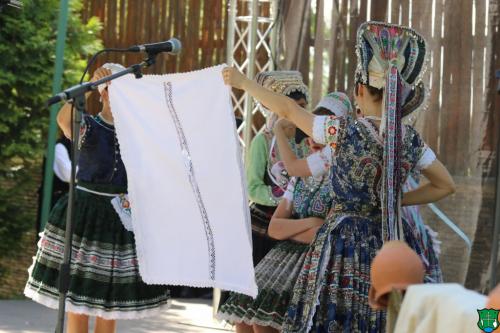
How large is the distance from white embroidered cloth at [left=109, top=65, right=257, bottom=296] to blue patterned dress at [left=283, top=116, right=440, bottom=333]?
0.32m

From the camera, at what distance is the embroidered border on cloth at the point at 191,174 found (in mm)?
4027

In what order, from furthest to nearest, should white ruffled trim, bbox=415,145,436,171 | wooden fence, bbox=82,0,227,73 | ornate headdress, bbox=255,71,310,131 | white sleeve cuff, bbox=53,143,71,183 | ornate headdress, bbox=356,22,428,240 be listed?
wooden fence, bbox=82,0,227,73
white sleeve cuff, bbox=53,143,71,183
ornate headdress, bbox=255,71,310,131
white ruffled trim, bbox=415,145,436,171
ornate headdress, bbox=356,22,428,240

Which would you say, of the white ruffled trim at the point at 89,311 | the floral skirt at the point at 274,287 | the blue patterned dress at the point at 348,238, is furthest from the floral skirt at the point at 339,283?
the white ruffled trim at the point at 89,311

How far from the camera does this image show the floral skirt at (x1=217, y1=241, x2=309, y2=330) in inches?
172

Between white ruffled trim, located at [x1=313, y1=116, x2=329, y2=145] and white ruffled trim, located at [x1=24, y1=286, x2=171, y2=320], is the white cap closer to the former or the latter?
white ruffled trim, located at [x1=313, y1=116, x2=329, y2=145]

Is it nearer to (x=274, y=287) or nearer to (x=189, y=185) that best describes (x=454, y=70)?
(x=274, y=287)

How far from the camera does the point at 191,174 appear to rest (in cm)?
410

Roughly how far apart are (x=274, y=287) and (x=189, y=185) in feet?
2.07

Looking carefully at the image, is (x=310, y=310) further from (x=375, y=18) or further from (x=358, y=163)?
(x=375, y=18)

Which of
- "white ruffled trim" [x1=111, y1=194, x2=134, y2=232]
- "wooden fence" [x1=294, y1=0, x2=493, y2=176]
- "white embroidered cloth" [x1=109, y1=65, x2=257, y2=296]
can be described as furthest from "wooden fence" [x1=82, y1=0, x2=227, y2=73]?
"white embroidered cloth" [x1=109, y1=65, x2=257, y2=296]

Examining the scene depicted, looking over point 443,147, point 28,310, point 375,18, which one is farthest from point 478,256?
point 28,310

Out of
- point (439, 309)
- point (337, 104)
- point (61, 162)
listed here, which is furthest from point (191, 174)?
point (61, 162)

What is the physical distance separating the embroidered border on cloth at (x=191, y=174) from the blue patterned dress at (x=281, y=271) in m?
0.46

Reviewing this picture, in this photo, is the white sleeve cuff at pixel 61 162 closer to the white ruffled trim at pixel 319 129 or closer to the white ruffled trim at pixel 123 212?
the white ruffled trim at pixel 123 212
